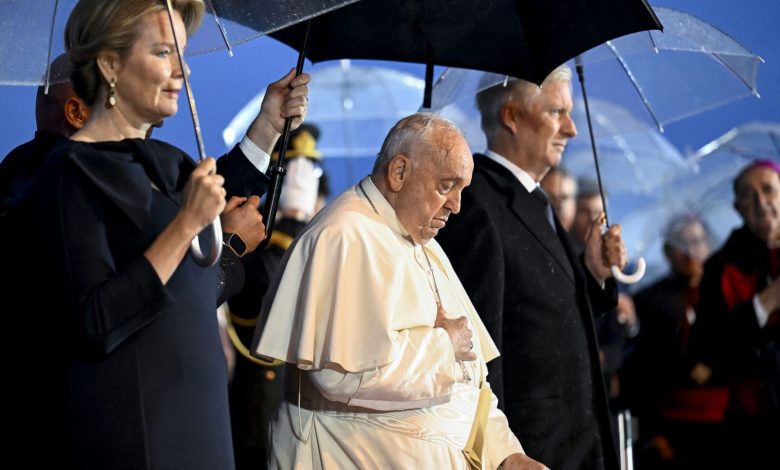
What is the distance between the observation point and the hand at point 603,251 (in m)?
5.03

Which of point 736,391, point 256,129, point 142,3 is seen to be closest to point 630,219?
point 736,391

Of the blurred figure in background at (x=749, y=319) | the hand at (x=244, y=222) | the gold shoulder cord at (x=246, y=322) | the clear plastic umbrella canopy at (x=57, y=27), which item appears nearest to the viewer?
the clear plastic umbrella canopy at (x=57, y=27)

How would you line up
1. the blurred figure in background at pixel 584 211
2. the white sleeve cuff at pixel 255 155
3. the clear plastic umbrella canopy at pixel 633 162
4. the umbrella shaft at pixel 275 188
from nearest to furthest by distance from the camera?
1. the umbrella shaft at pixel 275 188
2. the white sleeve cuff at pixel 255 155
3. the blurred figure in background at pixel 584 211
4. the clear plastic umbrella canopy at pixel 633 162

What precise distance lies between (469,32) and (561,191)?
3.59 metres

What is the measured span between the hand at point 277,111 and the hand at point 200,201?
1056mm

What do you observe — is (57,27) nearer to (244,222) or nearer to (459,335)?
(244,222)

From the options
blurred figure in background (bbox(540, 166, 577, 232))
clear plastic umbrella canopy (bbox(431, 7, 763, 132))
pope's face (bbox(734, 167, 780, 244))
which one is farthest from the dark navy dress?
blurred figure in background (bbox(540, 166, 577, 232))

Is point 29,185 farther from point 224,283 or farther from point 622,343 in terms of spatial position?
A: point 622,343

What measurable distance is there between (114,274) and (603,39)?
217 centimetres

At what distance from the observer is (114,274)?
9.36 ft

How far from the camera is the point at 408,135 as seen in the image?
150 inches

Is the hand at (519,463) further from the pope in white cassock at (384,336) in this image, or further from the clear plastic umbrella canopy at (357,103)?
the clear plastic umbrella canopy at (357,103)

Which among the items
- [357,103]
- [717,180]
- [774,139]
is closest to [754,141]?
[774,139]

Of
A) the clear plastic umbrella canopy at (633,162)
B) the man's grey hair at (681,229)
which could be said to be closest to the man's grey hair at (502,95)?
the man's grey hair at (681,229)
